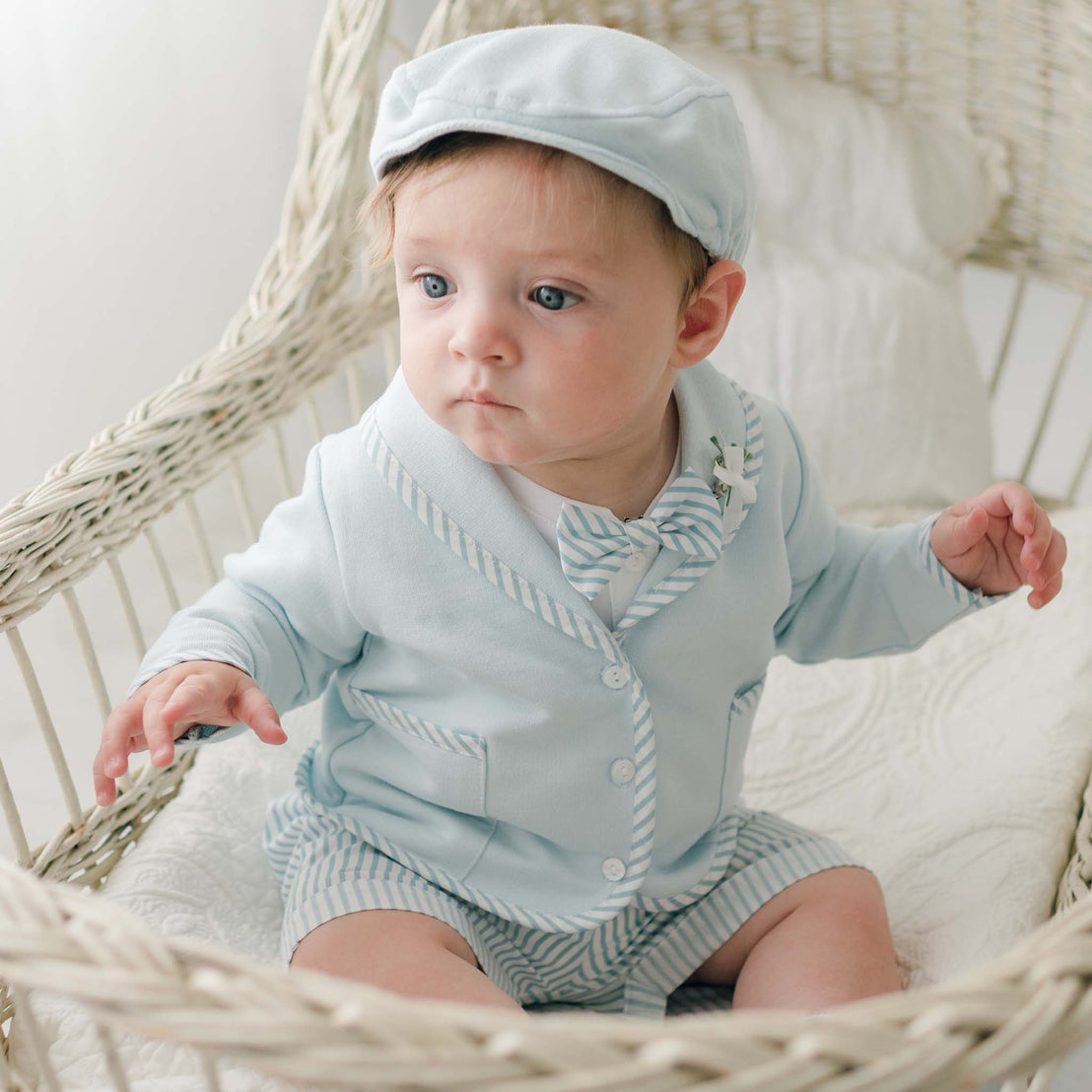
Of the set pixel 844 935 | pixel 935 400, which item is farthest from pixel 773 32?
pixel 844 935

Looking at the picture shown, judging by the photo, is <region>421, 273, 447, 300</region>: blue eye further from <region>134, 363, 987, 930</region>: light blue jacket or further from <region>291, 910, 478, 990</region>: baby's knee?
<region>291, 910, 478, 990</region>: baby's knee

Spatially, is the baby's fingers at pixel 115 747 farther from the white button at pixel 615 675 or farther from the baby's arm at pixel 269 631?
the white button at pixel 615 675

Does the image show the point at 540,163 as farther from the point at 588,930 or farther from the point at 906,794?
the point at 906,794

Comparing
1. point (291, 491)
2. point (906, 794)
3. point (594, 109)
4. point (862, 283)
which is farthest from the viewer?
point (862, 283)

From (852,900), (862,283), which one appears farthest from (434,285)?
(862,283)

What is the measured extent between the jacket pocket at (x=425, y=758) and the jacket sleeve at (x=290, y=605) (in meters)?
0.05

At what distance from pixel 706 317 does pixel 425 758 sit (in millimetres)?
342

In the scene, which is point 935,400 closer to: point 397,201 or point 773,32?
point 773,32

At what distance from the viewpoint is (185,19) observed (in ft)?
4.70

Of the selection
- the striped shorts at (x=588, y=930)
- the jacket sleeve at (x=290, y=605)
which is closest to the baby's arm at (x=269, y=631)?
the jacket sleeve at (x=290, y=605)

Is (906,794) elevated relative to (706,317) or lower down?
lower down

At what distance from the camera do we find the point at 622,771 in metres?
0.84

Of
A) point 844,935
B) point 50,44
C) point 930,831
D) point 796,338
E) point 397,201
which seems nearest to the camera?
point 397,201

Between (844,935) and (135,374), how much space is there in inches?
41.2
